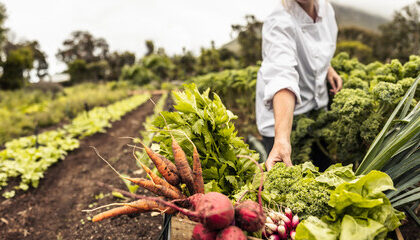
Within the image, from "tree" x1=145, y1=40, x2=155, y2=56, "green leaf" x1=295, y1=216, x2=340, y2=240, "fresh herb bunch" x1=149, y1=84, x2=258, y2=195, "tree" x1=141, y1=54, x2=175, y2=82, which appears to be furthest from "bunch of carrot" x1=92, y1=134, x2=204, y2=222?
"tree" x1=145, y1=40, x2=155, y2=56

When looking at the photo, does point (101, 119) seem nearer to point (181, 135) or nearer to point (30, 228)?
point (30, 228)

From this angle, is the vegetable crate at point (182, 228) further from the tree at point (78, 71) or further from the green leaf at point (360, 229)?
the tree at point (78, 71)

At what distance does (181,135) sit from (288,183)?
677 millimetres

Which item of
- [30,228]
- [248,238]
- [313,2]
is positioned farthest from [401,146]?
[30,228]

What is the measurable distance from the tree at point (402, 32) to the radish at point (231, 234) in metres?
11.9

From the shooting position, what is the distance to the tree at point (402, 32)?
11.9 meters

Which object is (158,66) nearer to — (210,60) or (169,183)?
(210,60)

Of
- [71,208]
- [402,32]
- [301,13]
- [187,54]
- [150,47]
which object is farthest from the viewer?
[150,47]

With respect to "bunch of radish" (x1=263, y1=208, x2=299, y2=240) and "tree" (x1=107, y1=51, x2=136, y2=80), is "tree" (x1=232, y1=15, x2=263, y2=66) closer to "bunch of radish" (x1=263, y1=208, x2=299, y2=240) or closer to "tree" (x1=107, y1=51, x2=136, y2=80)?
"bunch of radish" (x1=263, y1=208, x2=299, y2=240)

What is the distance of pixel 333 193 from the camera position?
3.51 feet

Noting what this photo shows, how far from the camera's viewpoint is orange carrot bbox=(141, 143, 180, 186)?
1.29 meters

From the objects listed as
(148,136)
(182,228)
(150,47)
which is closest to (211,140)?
(182,228)

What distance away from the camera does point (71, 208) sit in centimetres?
328

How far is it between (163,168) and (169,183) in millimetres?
96
